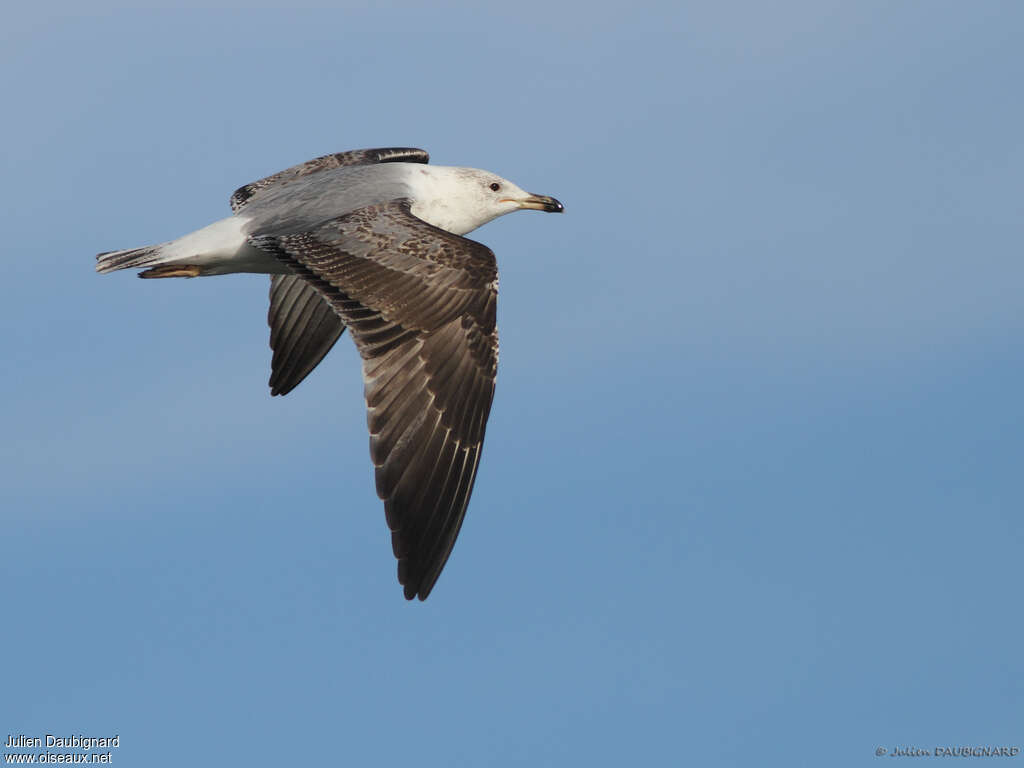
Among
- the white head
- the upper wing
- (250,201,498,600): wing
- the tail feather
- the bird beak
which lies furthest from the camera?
the upper wing

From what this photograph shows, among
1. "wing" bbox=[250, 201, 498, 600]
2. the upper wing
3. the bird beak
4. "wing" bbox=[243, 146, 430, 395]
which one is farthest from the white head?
"wing" bbox=[243, 146, 430, 395]

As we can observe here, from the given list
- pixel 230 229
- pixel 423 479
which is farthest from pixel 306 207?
pixel 423 479

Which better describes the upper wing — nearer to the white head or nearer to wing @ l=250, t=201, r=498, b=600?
the white head

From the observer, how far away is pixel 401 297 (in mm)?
14031

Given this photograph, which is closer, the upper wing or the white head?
the white head

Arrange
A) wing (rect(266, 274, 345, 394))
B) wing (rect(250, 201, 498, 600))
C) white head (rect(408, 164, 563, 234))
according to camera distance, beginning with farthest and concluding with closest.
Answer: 1. wing (rect(266, 274, 345, 394))
2. white head (rect(408, 164, 563, 234))
3. wing (rect(250, 201, 498, 600))

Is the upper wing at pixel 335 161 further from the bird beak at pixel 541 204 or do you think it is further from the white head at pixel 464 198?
the bird beak at pixel 541 204

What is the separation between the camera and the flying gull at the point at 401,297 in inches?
526

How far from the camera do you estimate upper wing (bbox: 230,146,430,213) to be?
18.0 m

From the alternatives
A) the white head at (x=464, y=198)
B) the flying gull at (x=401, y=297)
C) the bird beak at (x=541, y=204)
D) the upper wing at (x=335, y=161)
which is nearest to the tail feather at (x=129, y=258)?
the flying gull at (x=401, y=297)

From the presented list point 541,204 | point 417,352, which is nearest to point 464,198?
point 541,204

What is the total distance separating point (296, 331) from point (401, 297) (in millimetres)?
3933

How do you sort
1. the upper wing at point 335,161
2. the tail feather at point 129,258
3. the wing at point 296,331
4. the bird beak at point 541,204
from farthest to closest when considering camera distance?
the upper wing at point 335,161, the wing at point 296,331, the bird beak at point 541,204, the tail feather at point 129,258

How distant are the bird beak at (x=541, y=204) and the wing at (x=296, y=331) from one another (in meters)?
2.39
